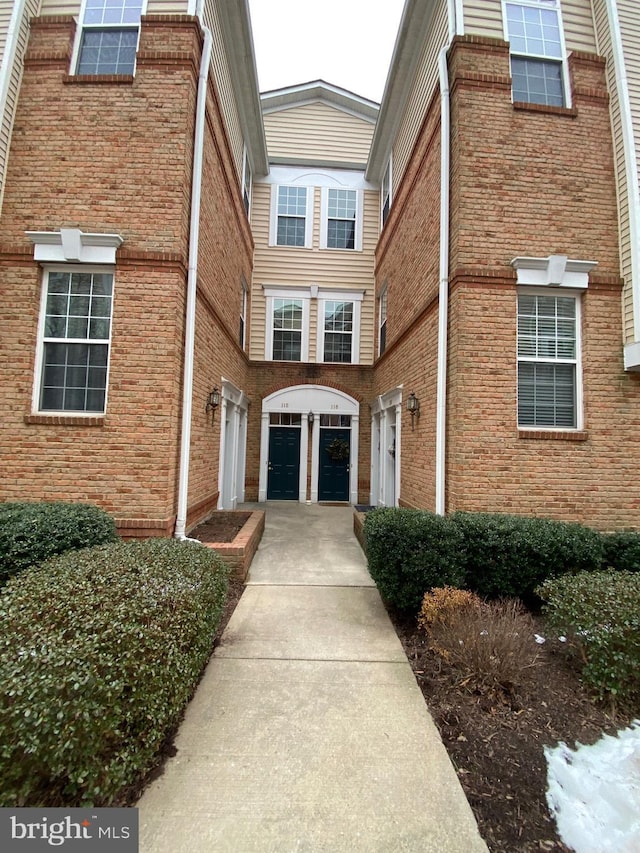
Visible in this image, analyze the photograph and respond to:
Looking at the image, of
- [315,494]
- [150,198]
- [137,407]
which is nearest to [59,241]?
[150,198]

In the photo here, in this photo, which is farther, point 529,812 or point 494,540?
point 494,540

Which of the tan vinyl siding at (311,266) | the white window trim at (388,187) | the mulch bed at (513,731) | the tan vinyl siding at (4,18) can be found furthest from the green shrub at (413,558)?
the white window trim at (388,187)

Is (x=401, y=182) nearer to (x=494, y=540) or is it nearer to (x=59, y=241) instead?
(x=59, y=241)

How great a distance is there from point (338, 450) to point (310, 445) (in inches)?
30.9

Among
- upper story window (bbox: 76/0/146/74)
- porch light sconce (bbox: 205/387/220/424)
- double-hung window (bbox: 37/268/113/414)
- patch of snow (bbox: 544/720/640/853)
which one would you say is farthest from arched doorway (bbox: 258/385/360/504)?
patch of snow (bbox: 544/720/640/853)

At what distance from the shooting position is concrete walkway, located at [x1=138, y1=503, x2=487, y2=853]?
1.93 m

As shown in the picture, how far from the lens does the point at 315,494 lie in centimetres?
1091

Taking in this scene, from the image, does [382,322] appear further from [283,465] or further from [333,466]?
[283,465]

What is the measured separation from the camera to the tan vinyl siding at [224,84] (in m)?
6.36

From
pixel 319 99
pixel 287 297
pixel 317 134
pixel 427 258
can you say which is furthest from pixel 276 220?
pixel 427 258

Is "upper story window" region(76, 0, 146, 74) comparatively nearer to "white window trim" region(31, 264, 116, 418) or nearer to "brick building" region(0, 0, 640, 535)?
"brick building" region(0, 0, 640, 535)


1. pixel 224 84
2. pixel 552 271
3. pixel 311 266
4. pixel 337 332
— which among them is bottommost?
pixel 552 271

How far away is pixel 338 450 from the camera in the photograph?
10930 millimetres

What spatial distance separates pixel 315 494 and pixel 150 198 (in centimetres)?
770
